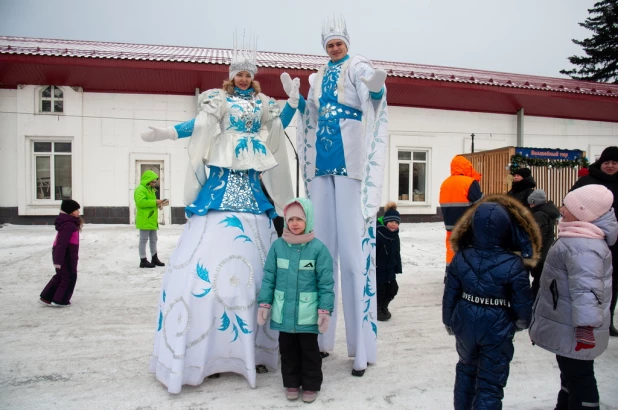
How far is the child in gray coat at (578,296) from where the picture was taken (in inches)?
92.4

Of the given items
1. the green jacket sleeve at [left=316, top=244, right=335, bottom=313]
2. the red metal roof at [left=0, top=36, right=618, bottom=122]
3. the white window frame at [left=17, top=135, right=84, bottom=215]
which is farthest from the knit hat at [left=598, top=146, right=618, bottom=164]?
the white window frame at [left=17, top=135, right=84, bottom=215]

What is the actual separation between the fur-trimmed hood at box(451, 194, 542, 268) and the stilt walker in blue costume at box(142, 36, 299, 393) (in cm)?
144

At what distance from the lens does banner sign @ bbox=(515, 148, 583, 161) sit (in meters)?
8.92

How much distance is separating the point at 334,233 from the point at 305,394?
1.15 meters

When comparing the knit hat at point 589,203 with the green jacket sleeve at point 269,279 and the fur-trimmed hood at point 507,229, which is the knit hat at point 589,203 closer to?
the fur-trimmed hood at point 507,229

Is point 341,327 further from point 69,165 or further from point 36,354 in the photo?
point 69,165

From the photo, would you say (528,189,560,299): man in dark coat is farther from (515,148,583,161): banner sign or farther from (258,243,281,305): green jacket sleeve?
(515,148,583,161): banner sign

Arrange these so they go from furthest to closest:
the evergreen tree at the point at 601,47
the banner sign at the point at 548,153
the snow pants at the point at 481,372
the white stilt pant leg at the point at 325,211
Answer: the evergreen tree at the point at 601,47 → the banner sign at the point at 548,153 → the white stilt pant leg at the point at 325,211 → the snow pants at the point at 481,372

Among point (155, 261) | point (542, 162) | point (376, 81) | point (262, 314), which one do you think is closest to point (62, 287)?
point (155, 261)

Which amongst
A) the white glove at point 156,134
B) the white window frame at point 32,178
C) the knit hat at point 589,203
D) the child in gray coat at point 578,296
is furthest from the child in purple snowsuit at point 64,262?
the white window frame at point 32,178

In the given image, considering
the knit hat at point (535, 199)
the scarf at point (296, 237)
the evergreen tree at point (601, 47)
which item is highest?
the evergreen tree at point (601, 47)

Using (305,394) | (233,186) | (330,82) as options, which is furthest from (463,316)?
(330,82)

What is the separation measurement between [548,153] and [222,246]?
8.07 m

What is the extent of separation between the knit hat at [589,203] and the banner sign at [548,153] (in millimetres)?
6839
